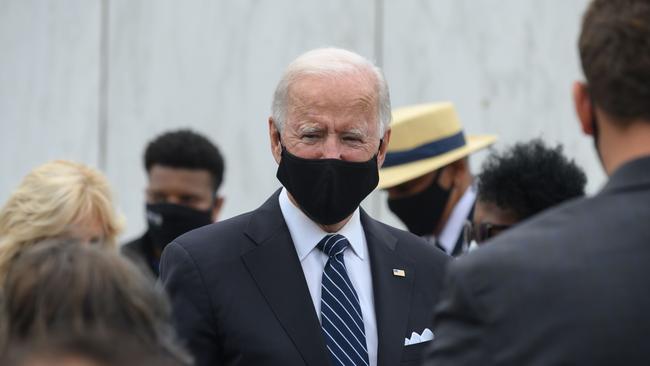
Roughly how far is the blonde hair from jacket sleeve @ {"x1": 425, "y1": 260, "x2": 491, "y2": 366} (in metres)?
1.94

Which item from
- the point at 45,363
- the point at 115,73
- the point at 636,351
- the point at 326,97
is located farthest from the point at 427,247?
the point at 115,73

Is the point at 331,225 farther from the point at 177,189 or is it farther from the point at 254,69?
the point at 254,69

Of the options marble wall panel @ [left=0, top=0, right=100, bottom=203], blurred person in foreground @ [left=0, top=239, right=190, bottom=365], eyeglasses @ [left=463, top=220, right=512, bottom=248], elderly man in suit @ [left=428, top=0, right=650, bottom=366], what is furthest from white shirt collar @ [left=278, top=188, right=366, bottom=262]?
marble wall panel @ [left=0, top=0, right=100, bottom=203]

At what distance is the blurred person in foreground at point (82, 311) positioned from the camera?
176cm

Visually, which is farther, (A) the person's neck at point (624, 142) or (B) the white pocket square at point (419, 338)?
(B) the white pocket square at point (419, 338)

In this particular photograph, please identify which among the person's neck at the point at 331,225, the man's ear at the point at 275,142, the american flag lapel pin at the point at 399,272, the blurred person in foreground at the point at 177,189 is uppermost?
the man's ear at the point at 275,142

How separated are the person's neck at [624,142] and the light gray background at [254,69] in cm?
507

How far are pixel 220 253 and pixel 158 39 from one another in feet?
15.3

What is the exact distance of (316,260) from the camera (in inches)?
139

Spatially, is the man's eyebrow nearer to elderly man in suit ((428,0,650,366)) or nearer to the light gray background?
elderly man in suit ((428,0,650,366))

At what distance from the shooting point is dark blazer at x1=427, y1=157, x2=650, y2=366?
6.81 feet

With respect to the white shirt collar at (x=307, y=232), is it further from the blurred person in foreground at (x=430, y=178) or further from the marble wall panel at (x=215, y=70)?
the marble wall panel at (x=215, y=70)

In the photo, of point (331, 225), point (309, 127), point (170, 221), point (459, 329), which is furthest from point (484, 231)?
point (459, 329)

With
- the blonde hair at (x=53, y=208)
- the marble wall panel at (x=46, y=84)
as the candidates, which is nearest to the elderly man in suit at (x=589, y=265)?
the blonde hair at (x=53, y=208)
